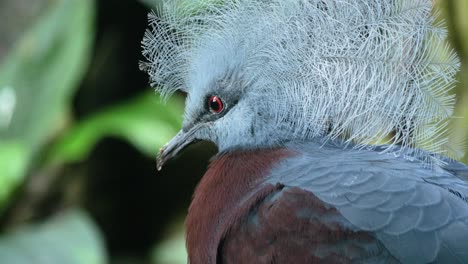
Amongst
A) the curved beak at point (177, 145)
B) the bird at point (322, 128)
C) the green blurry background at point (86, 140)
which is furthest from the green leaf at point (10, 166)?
the bird at point (322, 128)

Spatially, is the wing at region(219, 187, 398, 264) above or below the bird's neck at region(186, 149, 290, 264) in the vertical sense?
below

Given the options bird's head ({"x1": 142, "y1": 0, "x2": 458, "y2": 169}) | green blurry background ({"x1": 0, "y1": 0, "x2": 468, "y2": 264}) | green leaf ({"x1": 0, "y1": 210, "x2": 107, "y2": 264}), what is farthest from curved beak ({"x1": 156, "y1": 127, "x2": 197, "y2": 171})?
green leaf ({"x1": 0, "y1": 210, "x2": 107, "y2": 264})

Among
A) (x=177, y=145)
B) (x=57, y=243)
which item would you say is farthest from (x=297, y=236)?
(x=57, y=243)

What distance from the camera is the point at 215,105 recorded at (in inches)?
72.5

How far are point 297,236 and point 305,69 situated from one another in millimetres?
385

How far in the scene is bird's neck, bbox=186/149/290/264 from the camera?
5.52 ft

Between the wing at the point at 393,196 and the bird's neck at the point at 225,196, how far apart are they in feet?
0.16

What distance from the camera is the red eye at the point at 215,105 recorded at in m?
1.83

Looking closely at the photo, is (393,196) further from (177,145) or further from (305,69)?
(177,145)

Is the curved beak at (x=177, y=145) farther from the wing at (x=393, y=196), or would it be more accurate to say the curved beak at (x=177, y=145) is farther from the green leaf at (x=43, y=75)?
the green leaf at (x=43, y=75)

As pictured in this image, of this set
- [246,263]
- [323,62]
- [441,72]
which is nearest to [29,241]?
[246,263]

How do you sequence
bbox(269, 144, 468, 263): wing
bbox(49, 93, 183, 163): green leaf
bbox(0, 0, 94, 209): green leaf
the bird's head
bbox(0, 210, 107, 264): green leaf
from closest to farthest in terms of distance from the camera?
bbox(269, 144, 468, 263): wing, the bird's head, bbox(0, 210, 107, 264): green leaf, bbox(49, 93, 183, 163): green leaf, bbox(0, 0, 94, 209): green leaf

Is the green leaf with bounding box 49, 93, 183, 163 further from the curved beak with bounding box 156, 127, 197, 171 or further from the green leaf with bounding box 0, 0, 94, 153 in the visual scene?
the curved beak with bounding box 156, 127, 197, 171

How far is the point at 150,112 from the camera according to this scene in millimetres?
3209
